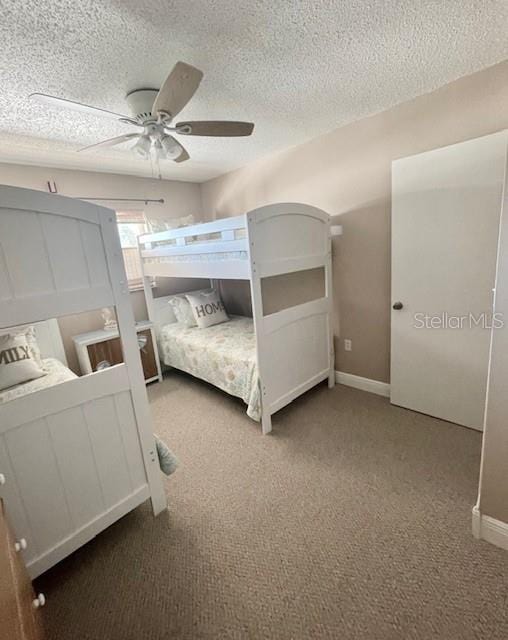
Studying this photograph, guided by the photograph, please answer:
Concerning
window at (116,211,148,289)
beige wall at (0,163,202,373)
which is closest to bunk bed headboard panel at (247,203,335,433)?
beige wall at (0,163,202,373)

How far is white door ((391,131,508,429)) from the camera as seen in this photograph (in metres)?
1.97

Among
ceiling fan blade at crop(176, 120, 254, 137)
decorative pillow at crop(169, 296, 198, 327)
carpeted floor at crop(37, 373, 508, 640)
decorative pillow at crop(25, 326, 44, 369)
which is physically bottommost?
carpeted floor at crop(37, 373, 508, 640)

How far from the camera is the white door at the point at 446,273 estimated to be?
6.47 feet

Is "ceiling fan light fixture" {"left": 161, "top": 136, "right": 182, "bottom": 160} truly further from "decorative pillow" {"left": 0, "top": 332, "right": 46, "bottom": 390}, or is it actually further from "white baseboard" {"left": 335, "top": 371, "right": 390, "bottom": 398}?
"white baseboard" {"left": 335, "top": 371, "right": 390, "bottom": 398}

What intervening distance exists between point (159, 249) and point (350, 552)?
2999 mm

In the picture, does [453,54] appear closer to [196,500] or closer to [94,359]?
[94,359]

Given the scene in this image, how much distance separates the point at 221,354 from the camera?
9.01 ft

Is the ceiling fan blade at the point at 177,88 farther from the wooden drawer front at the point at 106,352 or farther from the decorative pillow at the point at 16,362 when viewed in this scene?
the decorative pillow at the point at 16,362

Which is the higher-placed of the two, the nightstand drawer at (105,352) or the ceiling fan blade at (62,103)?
the ceiling fan blade at (62,103)

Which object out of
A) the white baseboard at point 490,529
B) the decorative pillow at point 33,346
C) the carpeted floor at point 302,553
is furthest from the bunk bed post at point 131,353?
the white baseboard at point 490,529

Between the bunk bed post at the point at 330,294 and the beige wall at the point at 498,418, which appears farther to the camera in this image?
the bunk bed post at the point at 330,294

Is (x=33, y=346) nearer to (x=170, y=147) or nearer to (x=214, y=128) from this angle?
(x=170, y=147)

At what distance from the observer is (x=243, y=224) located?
2184mm

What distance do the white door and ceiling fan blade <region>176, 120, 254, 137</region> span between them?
1.25m
